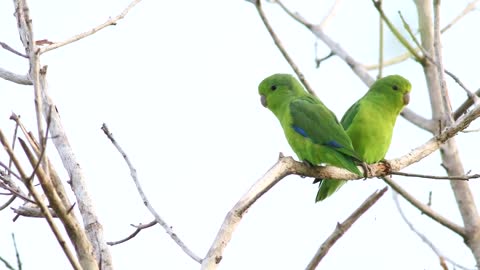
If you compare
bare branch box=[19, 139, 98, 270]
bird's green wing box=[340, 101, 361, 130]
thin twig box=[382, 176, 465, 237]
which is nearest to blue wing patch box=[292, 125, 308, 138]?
bird's green wing box=[340, 101, 361, 130]

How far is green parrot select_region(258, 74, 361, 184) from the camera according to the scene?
534 centimetres

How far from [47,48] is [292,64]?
2.76 metres

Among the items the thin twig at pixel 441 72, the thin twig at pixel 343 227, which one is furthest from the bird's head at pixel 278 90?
the thin twig at pixel 343 227

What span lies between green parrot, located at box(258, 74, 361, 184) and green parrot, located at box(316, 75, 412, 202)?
50 centimetres

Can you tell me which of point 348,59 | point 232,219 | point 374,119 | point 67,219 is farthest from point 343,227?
point 348,59

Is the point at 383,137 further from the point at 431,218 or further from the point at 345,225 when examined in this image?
the point at 345,225

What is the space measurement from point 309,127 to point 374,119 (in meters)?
0.92

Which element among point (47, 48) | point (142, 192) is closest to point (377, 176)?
point (142, 192)

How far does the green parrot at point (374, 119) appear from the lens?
607cm

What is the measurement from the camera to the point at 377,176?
541cm

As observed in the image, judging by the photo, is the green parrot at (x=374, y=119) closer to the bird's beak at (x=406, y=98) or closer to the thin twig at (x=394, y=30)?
the bird's beak at (x=406, y=98)

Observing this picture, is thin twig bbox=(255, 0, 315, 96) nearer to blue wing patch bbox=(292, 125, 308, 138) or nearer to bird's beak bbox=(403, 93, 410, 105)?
blue wing patch bbox=(292, 125, 308, 138)

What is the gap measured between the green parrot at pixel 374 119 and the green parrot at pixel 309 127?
0.50 meters

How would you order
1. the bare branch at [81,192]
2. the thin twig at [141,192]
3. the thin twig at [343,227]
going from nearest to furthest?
the thin twig at [343,227] < the bare branch at [81,192] < the thin twig at [141,192]
